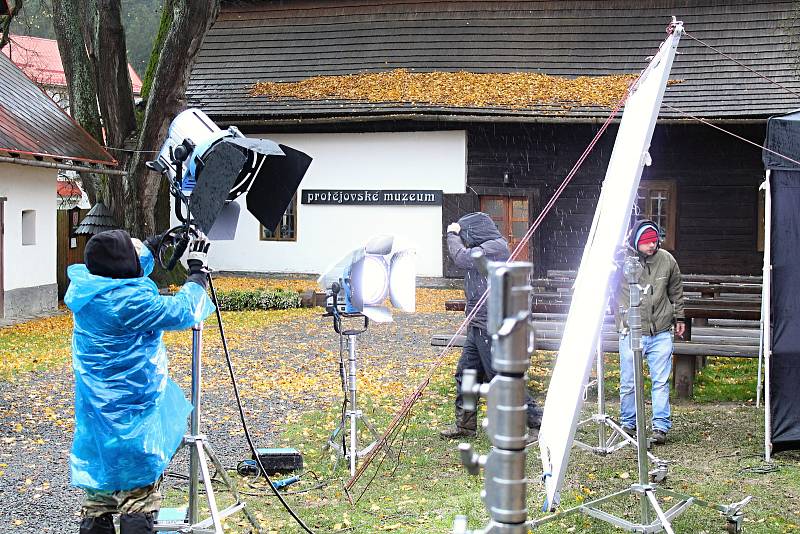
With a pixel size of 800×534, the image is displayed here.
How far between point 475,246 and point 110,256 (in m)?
3.57

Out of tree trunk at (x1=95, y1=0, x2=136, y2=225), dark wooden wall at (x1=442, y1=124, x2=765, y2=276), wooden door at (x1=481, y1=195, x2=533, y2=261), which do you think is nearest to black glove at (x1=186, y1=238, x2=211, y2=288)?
tree trunk at (x1=95, y1=0, x2=136, y2=225)

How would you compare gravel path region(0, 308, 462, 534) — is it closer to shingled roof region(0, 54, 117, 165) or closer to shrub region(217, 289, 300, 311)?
shrub region(217, 289, 300, 311)

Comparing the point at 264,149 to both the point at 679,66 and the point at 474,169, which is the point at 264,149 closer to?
the point at 474,169

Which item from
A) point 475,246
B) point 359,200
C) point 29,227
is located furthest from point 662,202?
point 475,246

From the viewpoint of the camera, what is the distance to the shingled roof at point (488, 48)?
1962 centimetres

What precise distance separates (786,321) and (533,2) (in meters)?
16.9

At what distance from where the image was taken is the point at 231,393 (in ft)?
31.1

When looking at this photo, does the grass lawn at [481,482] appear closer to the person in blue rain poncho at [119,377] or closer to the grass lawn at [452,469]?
the grass lawn at [452,469]

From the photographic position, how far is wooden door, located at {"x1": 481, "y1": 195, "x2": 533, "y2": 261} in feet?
66.6

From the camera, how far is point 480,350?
7023 mm

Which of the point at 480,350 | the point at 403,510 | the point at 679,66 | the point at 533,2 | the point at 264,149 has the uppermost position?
the point at 533,2

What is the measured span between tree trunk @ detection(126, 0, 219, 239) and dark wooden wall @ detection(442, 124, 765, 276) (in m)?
6.43

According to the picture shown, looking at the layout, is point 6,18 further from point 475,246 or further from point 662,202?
point 475,246

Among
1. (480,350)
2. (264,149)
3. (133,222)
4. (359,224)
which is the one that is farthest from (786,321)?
(359,224)
